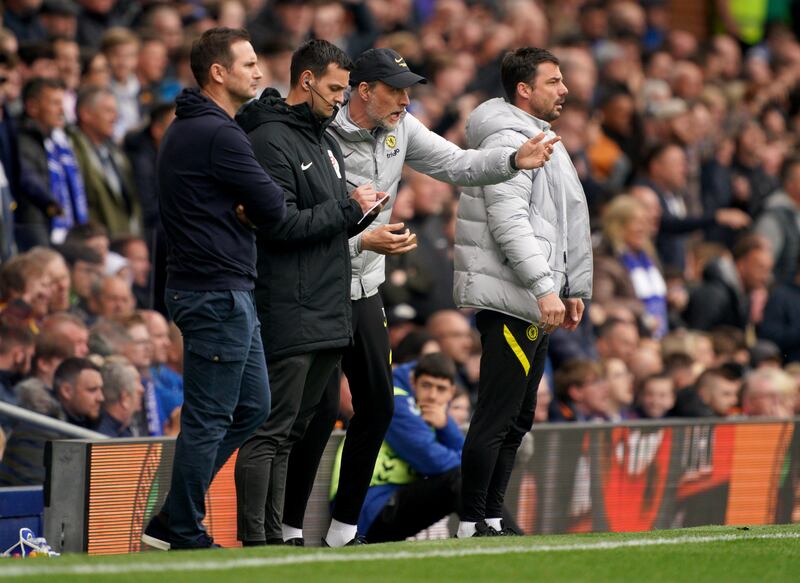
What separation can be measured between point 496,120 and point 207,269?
193cm

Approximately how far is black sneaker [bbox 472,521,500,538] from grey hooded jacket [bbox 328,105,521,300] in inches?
48.6

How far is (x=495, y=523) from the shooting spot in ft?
24.8

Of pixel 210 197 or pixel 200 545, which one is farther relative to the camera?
pixel 200 545

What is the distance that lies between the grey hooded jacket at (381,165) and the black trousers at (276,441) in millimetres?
440

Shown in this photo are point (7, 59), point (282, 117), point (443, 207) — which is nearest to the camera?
point (282, 117)

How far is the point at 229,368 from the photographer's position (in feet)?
20.5

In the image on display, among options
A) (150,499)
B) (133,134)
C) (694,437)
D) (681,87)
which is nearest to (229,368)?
(150,499)

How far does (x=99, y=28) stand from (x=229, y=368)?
302 inches

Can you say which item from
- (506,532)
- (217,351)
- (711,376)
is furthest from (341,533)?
(711,376)

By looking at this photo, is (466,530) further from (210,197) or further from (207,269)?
(210,197)

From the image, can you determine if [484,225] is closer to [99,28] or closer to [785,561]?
[785,561]

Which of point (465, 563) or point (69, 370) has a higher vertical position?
point (69, 370)

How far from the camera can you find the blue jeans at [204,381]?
623cm

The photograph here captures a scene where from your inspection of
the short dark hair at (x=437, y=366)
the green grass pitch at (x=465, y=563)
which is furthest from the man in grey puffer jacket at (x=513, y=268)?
the short dark hair at (x=437, y=366)
